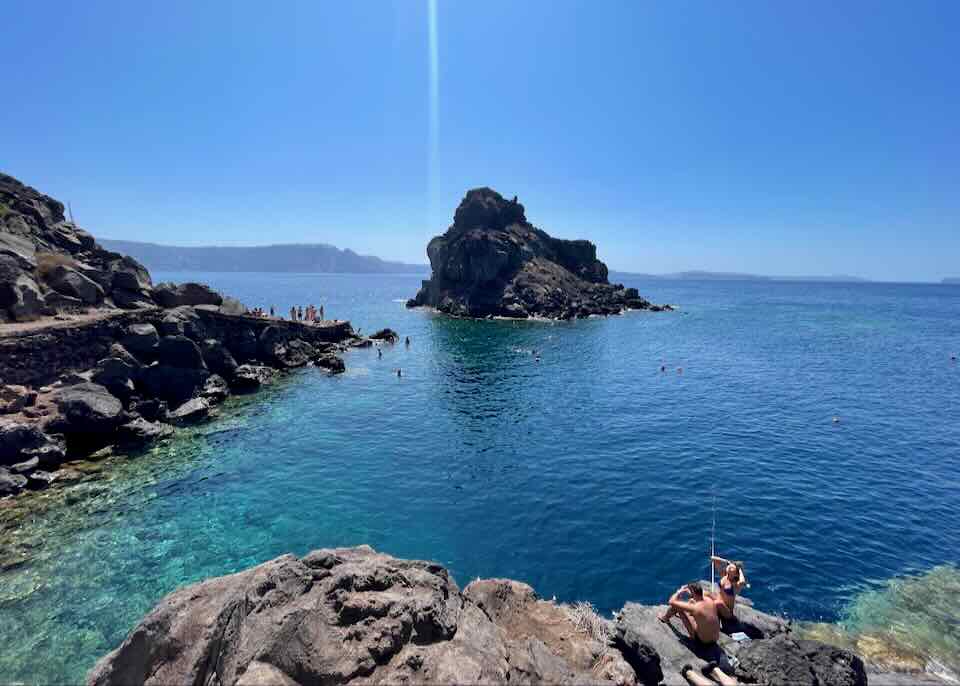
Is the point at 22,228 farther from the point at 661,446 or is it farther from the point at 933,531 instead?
the point at 933,531

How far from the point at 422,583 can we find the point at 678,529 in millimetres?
15109

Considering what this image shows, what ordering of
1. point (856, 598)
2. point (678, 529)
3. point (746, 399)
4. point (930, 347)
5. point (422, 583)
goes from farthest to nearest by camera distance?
point (930, 347)
point (746, 399)
point (678, 529)
point (856, 598)
point (422, 583)

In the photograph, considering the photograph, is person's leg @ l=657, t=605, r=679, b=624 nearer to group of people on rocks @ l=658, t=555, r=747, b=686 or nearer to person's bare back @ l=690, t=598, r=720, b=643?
group of people on rocks @ l=658, t=555, r=747, b=686

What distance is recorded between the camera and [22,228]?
40938 millimetres

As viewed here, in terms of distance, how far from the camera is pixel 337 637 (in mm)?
7172

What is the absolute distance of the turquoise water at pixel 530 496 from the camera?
53.2 ft

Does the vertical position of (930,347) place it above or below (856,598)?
above

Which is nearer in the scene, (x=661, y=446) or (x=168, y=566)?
(x=168, y=566)

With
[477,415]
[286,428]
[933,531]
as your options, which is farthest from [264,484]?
[933,531]

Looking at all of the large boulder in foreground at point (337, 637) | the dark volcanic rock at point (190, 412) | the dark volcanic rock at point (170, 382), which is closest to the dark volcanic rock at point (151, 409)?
the dark volcanic rock at point (190, 412)

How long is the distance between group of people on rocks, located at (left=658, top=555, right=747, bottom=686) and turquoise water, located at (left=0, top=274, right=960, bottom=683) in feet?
15.5

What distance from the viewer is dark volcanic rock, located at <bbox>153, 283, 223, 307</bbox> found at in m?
45.2

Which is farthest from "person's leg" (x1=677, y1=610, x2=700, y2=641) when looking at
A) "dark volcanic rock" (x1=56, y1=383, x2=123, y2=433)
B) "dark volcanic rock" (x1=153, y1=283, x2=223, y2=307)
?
"dark volcanic rock" (x1=153, y1=283, x2=223, y2=307)

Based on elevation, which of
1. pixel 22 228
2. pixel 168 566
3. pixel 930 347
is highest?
pixel 22 228
